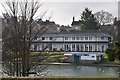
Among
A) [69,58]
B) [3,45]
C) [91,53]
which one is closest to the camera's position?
[3,45]

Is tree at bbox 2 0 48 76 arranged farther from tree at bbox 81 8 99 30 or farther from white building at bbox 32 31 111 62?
tree at bbox 81 8 99 30

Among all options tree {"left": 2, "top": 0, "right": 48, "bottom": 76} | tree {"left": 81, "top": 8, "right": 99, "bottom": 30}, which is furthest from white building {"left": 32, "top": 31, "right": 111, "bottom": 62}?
tree {"left": 2, "top": 0, "right": 48, "bottom": 76}

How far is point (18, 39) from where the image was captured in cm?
542

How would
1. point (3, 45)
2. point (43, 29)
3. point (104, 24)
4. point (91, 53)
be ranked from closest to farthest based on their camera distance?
point (3, 45) → point (43, 29) → point (91, 53) → point (104, 24)

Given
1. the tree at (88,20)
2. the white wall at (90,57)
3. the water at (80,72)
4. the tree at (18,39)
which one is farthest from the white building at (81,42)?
the tree at (18,39)

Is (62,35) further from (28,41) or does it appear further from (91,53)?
(28,41)

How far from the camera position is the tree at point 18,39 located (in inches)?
212

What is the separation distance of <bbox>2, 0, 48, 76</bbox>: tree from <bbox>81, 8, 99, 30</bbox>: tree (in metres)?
17.4

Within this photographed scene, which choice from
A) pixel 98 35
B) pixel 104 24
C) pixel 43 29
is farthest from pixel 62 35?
pixel 43 29

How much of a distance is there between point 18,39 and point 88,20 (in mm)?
17984

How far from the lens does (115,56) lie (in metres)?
5.42

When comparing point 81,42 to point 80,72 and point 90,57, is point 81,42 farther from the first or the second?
→ point 80,72

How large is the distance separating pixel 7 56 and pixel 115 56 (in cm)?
231

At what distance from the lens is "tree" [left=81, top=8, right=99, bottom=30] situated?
22.8 metres
